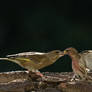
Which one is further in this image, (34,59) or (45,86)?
(34,59)

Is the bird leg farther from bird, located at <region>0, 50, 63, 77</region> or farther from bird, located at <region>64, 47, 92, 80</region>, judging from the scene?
bird, located at <region>64, 47, 92, 80</region>

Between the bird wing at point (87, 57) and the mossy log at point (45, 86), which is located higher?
the bird wing at point (87, 57)

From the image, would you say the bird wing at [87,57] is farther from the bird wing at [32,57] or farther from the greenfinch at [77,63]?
the bird wing at [32,57]

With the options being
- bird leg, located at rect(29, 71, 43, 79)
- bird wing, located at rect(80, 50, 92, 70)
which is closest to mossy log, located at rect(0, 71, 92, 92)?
bird leg, located at rect(29, 71, 43, 79)

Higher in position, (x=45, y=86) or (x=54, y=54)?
(x=54, y=54)

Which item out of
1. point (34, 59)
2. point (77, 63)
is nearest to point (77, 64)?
point (77, 63)

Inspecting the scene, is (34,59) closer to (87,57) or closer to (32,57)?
(32,57)

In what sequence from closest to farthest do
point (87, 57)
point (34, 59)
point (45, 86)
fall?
point (45, 86), point (34, 59), point (87, 57)

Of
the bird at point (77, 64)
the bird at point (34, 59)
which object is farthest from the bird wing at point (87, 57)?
the bird at point (34, 59)

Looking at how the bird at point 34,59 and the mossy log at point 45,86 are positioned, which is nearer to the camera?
the mossy log at point 45,86

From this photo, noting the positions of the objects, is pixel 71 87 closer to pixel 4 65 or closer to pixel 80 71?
pixel 80 71
